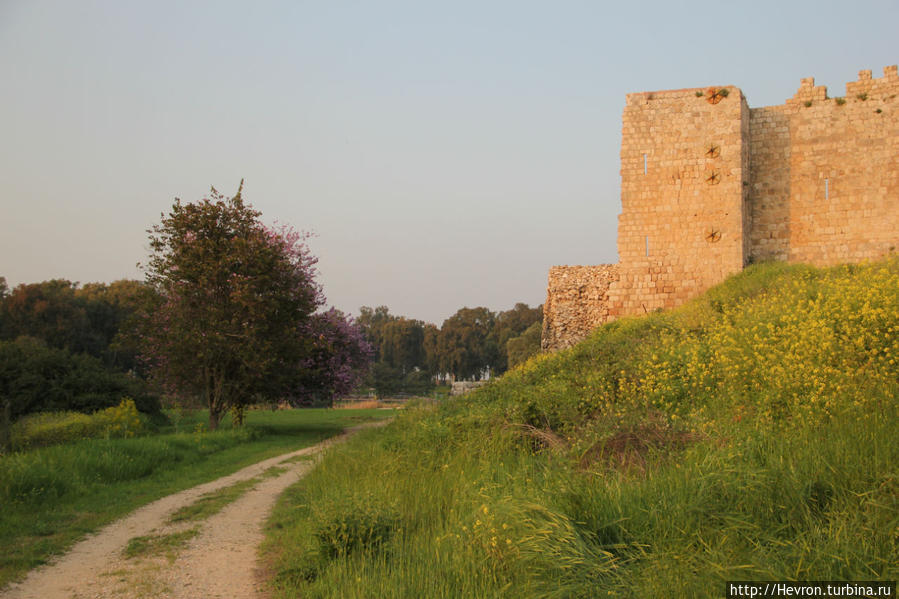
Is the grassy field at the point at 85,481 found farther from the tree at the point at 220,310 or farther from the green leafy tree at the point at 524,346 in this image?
the green leafy tree at the point at 524,346

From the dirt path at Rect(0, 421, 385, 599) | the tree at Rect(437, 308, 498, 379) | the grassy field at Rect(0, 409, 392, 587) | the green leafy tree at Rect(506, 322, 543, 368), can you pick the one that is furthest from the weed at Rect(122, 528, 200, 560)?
the tree at Rect(437, 308, 498, 379)

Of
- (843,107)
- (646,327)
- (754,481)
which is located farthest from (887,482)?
(843,107)

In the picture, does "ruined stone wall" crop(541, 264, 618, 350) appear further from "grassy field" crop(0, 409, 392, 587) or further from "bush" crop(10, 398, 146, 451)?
"bush" crop(10, 398, 146, 451)

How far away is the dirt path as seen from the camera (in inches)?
228

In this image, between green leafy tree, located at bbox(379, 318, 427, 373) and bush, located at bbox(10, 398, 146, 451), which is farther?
green leafy tree, located at bbox(379, 318, 427, 373)

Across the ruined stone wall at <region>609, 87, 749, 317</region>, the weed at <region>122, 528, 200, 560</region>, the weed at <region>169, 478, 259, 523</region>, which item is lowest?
the weed at <region>169, 478, 259, 523</region>

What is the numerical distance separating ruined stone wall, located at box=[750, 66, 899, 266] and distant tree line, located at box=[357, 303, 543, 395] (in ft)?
155

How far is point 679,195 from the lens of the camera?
20.5 metres

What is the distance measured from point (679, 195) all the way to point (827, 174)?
438cm

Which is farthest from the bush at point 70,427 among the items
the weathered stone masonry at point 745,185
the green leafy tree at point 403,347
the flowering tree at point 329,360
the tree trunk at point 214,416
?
the green leafy tree at point 403,347

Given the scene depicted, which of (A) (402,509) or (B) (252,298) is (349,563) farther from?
(B) (252,298)

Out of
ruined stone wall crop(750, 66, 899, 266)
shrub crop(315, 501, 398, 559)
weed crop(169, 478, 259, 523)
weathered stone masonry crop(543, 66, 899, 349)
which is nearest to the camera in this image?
shrub crop(315, 501, 398, 559)

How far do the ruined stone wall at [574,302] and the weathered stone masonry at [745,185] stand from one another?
1.03 metres

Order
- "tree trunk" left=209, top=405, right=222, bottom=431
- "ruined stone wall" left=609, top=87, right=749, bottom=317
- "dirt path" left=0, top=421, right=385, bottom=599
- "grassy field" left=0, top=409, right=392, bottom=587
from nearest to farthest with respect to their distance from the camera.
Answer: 1. "dirt path" left=0, top=421, right=385, bottom=599
2. "grassy field" left=0, top=409, right=392, bottom=587
3. "ruined stone wall" left=609, top=87, right=749, bottom=317
4. "tree trunk" left=209, top=405, right=222, bottom=431
